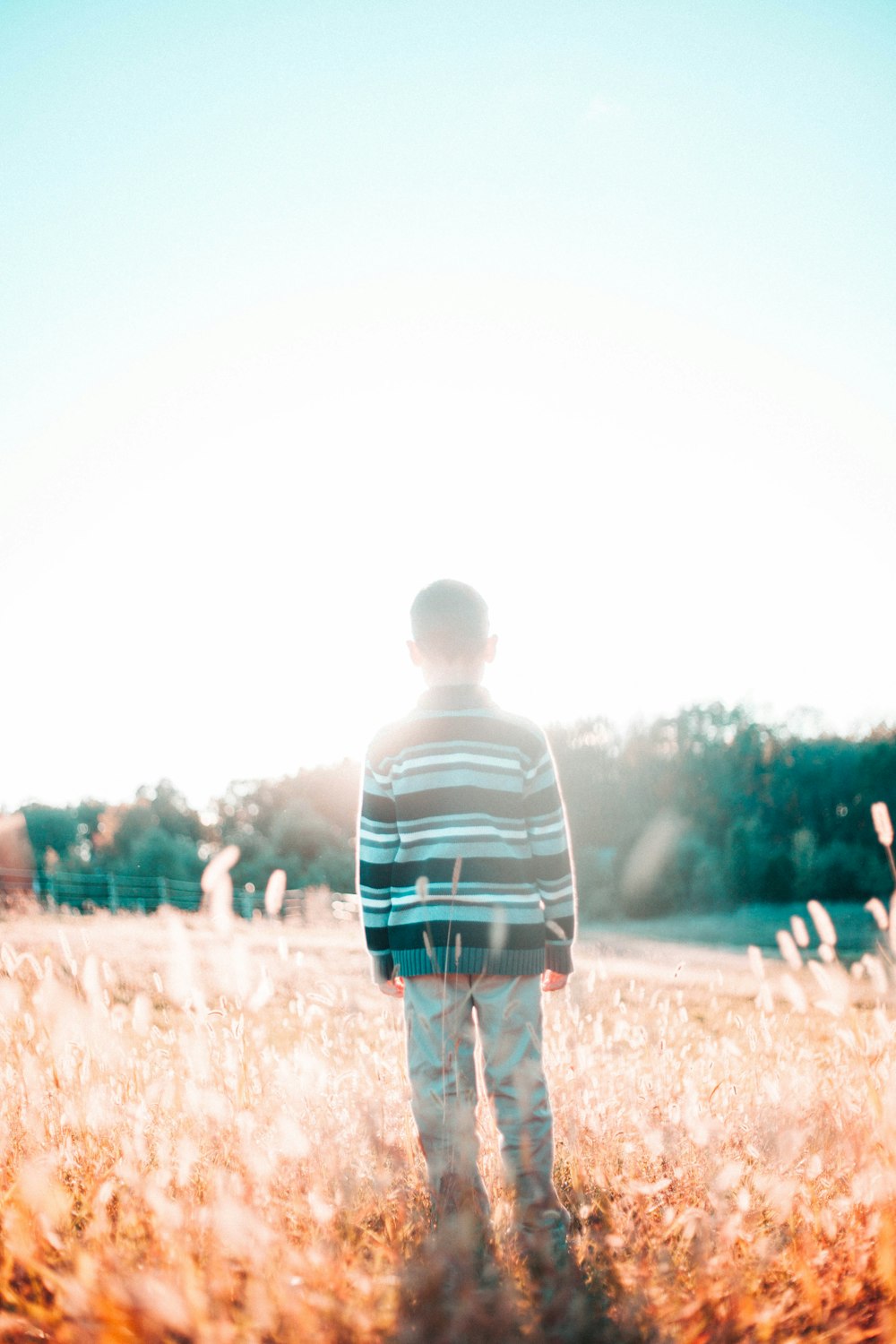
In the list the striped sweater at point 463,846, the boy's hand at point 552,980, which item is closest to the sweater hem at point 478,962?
the striped sweater at point 463,846

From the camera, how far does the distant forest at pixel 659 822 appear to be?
35.4 m

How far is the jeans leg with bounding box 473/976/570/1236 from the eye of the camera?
7.79 ft

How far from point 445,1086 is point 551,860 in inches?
27.7

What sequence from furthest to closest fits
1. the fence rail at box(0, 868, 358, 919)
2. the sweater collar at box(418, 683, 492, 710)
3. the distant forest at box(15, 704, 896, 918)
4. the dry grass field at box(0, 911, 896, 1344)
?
the distant forest at box(15, 704, 896, 918)
the fence rail at box(0, 868, 358, 919)
the sweater collar at box(418, 683, 492, 710)
the dry grass field at box(0, 911, 896, 1344)

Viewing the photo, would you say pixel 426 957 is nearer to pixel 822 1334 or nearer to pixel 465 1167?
pixel 465 1167

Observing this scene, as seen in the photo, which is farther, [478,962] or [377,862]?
[377,862]

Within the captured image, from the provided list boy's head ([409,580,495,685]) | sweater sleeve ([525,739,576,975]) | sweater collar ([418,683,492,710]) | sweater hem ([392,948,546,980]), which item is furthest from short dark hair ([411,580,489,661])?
sweater hem ([392,948,546,980])

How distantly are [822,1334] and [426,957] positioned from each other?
124 centimetres

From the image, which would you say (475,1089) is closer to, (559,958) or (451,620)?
(559,958)

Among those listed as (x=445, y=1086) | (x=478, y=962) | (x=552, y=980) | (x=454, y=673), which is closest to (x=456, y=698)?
(x=454, y=673)

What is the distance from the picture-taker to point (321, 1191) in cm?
247

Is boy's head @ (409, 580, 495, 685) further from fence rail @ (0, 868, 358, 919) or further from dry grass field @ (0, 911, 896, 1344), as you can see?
fence rail @ (0, 868, 358, 919)

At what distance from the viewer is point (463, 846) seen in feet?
8.25

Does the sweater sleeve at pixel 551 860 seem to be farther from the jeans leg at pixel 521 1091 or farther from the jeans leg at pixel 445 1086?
the jeans leg at pixel 445 1086
